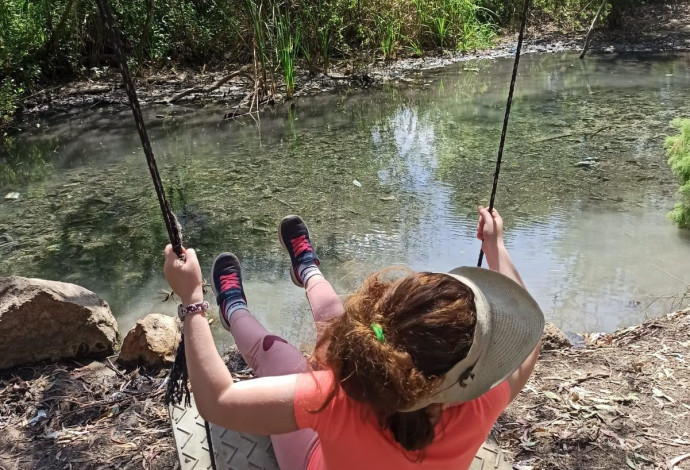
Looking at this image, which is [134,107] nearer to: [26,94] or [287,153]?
[287,153]

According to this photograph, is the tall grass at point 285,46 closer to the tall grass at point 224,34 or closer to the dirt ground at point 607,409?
the tall grass at point 224,34

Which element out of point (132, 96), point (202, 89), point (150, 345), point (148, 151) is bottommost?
point (150, 345)

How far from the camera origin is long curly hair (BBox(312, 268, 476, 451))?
0.87 meters

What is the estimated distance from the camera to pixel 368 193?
4145 mm

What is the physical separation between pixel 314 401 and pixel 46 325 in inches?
65.6

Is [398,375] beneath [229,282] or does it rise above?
above

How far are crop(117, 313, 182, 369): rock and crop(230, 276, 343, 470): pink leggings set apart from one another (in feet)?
1.78

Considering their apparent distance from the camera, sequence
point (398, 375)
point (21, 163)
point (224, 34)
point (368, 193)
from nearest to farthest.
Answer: point (398, 375), point (368, 193), point (21, 163), point (224, 34)

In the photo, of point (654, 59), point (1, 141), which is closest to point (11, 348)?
point (1, 141)

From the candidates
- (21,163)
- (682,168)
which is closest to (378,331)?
(682,168)

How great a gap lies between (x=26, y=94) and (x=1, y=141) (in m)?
1.07

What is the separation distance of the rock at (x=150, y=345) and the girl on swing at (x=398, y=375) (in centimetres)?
112

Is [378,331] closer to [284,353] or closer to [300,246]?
[284,353]

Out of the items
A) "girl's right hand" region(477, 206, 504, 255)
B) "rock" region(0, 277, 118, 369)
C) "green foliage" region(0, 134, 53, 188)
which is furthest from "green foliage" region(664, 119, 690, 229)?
"green foliage" region(0, 134, 53, 188)
